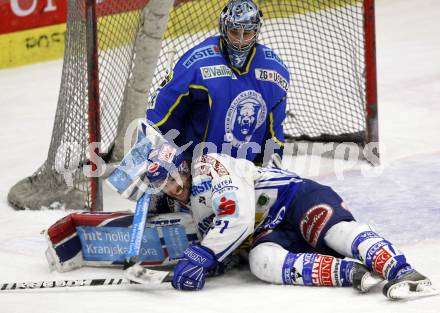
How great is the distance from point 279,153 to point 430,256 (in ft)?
2.89

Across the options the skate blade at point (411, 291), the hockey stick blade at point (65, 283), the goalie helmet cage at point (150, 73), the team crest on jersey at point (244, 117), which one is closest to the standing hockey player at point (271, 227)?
the skate blade at point (411, 291)

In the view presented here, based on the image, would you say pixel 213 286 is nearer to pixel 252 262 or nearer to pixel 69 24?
pixel 252 262

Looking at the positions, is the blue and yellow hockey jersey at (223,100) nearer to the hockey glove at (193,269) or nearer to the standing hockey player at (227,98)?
the standing hockey player at (227,98)

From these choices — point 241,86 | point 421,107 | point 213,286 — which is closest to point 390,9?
point 421,107

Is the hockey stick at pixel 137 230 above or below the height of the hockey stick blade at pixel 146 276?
above

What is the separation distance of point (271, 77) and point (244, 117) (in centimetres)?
22

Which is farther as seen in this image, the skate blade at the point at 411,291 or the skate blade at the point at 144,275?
the skate blade at the point at 144,275

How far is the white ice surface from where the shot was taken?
13.9ft

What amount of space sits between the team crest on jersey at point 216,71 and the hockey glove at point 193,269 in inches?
35.9

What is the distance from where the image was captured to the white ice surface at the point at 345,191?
4.23 metres

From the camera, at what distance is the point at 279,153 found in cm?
522

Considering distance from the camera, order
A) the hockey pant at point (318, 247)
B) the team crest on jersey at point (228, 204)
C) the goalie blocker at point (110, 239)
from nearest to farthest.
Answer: the hockey pant at point (318, 247), the team crest on jersey at point (228, 204), the goalie blocker at point (110, 239)

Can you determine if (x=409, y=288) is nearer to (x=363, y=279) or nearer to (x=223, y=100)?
(x=363, y=279)

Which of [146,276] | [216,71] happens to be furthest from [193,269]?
[216,71]
